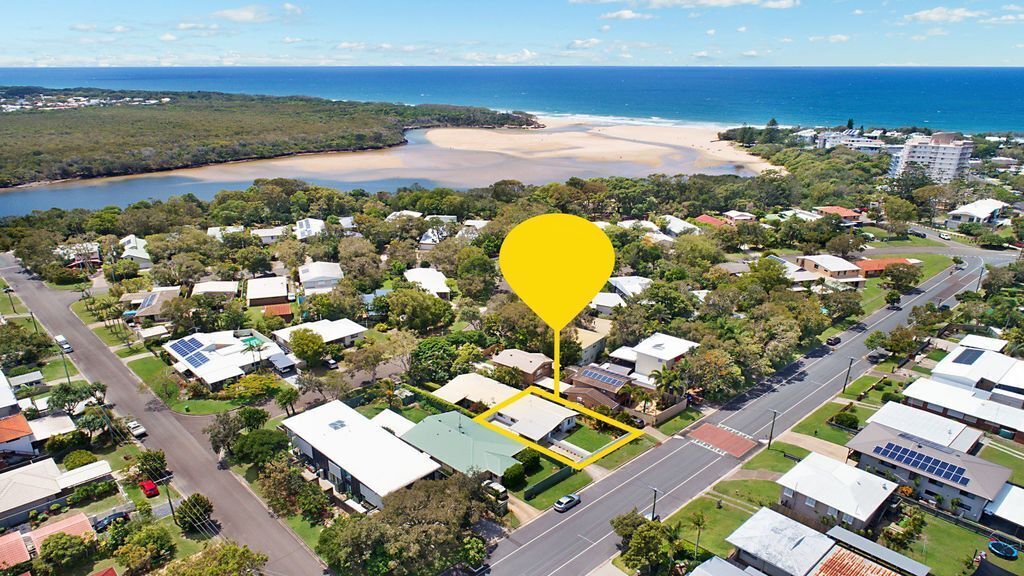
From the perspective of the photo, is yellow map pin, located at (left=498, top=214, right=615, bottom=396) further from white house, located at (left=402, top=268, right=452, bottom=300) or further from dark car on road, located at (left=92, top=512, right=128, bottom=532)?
white house, located at (left=402, top=268, right=452, bottom=300)

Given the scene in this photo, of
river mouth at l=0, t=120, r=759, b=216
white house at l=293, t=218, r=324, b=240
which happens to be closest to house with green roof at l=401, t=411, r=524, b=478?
white house at l=293, t=218, r=324, b=240

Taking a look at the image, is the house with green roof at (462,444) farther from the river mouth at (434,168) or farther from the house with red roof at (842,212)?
the river mouth at (434,168)

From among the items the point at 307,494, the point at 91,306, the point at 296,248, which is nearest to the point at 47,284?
the point at 91,306

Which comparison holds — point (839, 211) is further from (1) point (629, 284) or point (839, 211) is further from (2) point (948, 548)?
(2) point (948, 548)

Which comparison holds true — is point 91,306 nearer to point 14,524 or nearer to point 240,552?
point 14,524

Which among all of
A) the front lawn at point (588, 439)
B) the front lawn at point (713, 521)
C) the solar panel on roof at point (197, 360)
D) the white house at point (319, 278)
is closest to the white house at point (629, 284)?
the front lawn at point (588, 439)

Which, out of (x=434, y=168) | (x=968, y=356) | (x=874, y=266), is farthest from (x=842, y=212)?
(x=434, y=168)
